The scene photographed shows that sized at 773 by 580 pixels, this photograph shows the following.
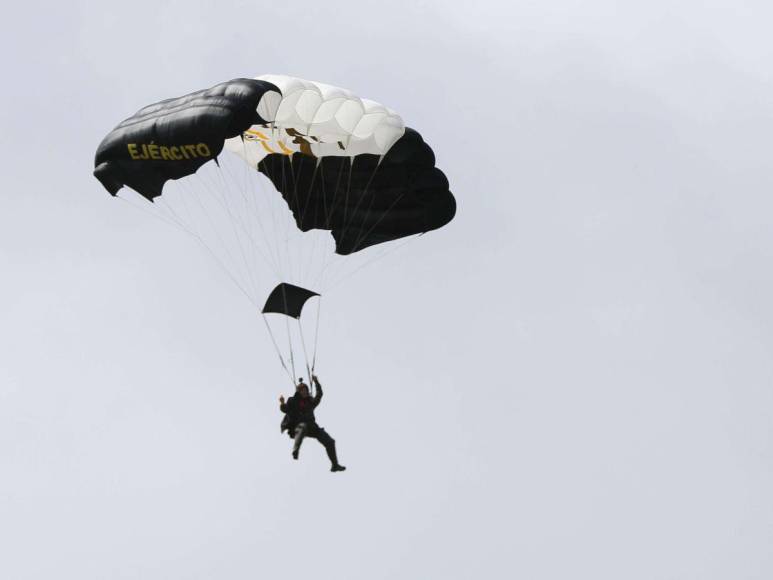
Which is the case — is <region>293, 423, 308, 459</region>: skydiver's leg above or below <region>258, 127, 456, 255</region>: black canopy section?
below

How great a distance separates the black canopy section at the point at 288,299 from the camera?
35.9m

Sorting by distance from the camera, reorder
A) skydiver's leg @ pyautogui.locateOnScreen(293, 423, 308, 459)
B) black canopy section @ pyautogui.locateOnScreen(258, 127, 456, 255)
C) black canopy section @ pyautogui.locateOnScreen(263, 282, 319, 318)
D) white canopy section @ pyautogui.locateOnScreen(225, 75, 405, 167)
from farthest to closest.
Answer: black canopy section @ pyautogui.locateOnScreen(258, 127, 456, 255) < black canopy section @ pyautogui.locateOnScreen(263, 282, 319, 318) < white canopy section @ pyautogui.locateOnScreen(225, 75, 405, 167) < skydiver's leg @ pyautogui.locateOnScreen(293, 423, 308, 459)

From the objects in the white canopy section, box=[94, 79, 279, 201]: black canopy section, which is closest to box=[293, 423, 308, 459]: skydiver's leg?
box=[94, 79, 279, 201]: black canopy section

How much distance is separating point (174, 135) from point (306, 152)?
14.0 ft

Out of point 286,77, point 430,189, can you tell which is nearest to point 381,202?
point 430,189

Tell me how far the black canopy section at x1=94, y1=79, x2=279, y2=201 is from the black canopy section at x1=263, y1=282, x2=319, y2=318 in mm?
2908

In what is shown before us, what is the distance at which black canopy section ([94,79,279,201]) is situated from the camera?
33531 mm

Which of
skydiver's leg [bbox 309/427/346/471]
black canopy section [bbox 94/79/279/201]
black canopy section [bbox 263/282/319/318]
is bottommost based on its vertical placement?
skydiver's leg [bbox 309/427/346/471]

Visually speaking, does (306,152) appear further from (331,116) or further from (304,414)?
(304,414)

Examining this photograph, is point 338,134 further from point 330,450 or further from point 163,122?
point 330,450

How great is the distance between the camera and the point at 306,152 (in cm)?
3766

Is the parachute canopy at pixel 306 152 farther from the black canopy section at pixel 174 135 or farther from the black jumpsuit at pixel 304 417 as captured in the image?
the black jumpsuit at pixel 304 417

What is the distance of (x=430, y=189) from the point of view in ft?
121

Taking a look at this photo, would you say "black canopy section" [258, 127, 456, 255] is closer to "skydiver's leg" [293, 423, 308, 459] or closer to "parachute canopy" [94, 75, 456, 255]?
"parachute canopy" [94, 75, 456, 255]
